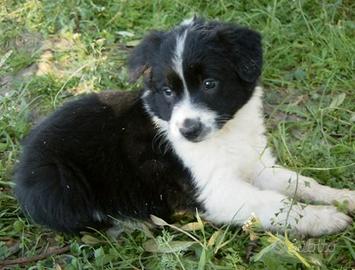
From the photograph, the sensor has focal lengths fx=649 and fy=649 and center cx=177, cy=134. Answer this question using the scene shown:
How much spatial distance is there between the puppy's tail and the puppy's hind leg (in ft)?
3.94

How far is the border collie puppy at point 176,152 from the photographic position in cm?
403

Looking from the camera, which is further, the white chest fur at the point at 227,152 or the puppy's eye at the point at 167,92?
the white chest fur at the point at 227,152

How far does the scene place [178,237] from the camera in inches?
165

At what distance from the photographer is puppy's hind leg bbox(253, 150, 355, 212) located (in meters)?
4.30

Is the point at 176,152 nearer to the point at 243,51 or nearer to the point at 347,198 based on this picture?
the point at 243,51

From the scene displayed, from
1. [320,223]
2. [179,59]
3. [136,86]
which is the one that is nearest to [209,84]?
[179,59]

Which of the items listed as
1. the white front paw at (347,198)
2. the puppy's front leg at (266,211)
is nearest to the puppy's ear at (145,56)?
the puppy's front leg at (266,211)

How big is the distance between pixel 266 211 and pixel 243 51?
1.02 meters

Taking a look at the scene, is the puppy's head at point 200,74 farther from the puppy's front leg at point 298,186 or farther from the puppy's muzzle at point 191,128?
the puppy's front leg at point 298,186

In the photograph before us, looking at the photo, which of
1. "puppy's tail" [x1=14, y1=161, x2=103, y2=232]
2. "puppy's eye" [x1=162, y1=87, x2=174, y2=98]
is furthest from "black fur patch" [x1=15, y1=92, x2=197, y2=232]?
"puppy's eye" [x1=162, y1=87, x2=174, y2=98]

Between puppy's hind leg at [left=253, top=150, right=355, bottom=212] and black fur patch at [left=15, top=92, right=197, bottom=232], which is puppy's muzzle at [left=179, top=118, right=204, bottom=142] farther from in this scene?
puppy's hind leg at [left=253, top=150, right=355, bottom=212]

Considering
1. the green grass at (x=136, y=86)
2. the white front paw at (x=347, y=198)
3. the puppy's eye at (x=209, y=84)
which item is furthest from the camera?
the white front paw at (x=347, y=198)

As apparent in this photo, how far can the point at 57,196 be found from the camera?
4.27 meters

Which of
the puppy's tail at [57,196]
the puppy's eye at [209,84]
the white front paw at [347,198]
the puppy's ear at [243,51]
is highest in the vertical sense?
the puppy's ear at [243,51]
